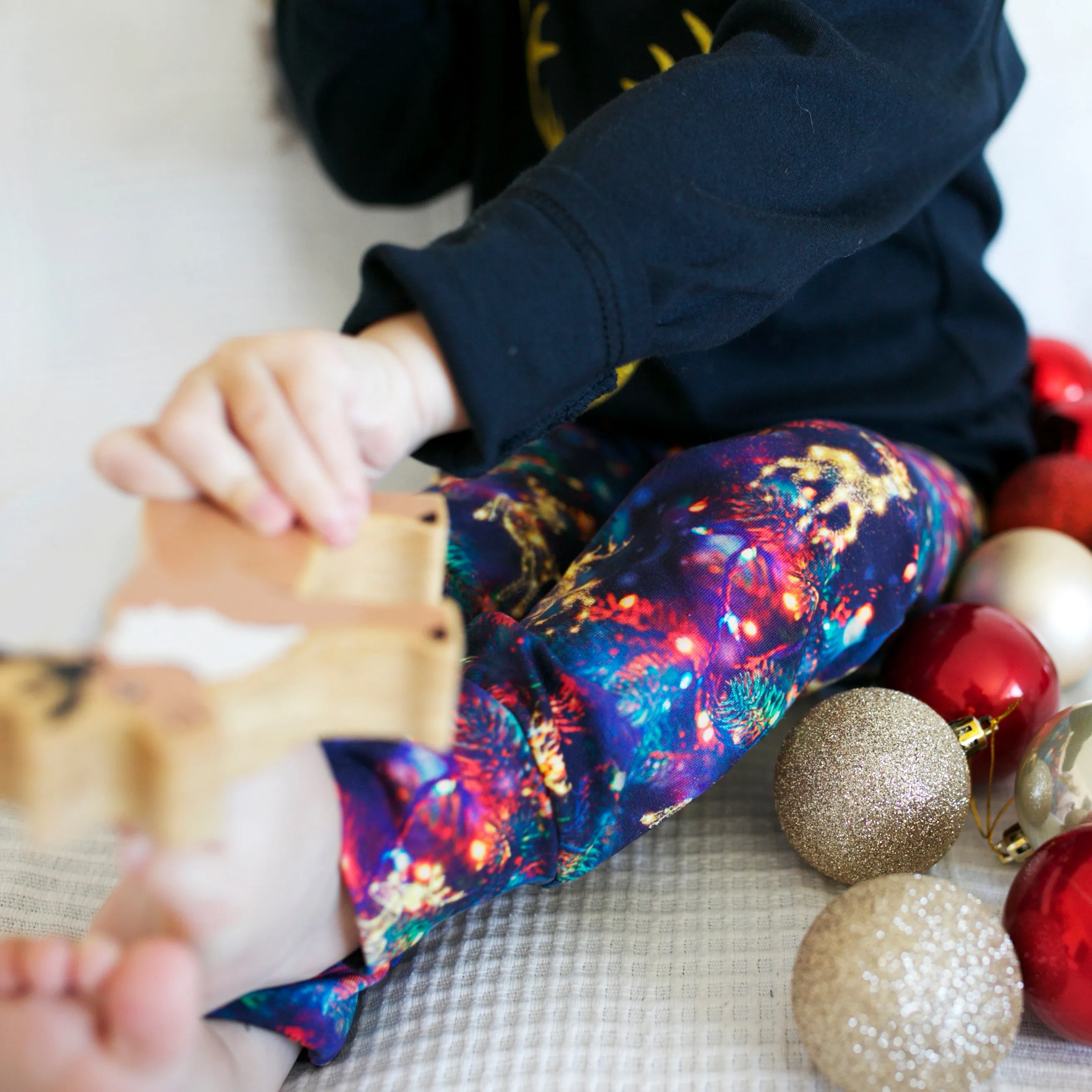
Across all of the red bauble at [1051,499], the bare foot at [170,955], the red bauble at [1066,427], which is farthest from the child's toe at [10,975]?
the red bauble at [1066,427]

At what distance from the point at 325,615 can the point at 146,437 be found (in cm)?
10

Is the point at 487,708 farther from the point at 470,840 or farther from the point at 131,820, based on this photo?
the point at 131,820

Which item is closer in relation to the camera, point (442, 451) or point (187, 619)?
point (187, 619)

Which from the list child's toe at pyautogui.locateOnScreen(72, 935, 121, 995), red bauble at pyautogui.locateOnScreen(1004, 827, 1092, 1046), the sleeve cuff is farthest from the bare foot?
red bauble at pyautogui.locateOnScreen(1004, 827, 1092, 1046)

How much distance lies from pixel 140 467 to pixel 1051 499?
61cm

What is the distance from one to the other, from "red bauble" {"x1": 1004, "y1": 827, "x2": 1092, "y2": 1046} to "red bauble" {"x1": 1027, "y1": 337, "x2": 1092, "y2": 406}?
526 mm

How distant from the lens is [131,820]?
0.29 meters

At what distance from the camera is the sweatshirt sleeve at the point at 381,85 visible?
0.83m

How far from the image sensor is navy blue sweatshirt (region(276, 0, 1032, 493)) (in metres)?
0.43

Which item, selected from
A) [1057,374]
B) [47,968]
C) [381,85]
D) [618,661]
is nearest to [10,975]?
[47,968]

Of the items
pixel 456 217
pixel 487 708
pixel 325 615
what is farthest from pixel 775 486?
pixel 456 217

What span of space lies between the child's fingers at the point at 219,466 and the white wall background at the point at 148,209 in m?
0.52

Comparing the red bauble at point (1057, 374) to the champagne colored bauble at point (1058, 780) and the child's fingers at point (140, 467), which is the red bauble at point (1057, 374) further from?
the child's fingers at point (140, 467)

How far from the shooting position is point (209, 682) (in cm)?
28
